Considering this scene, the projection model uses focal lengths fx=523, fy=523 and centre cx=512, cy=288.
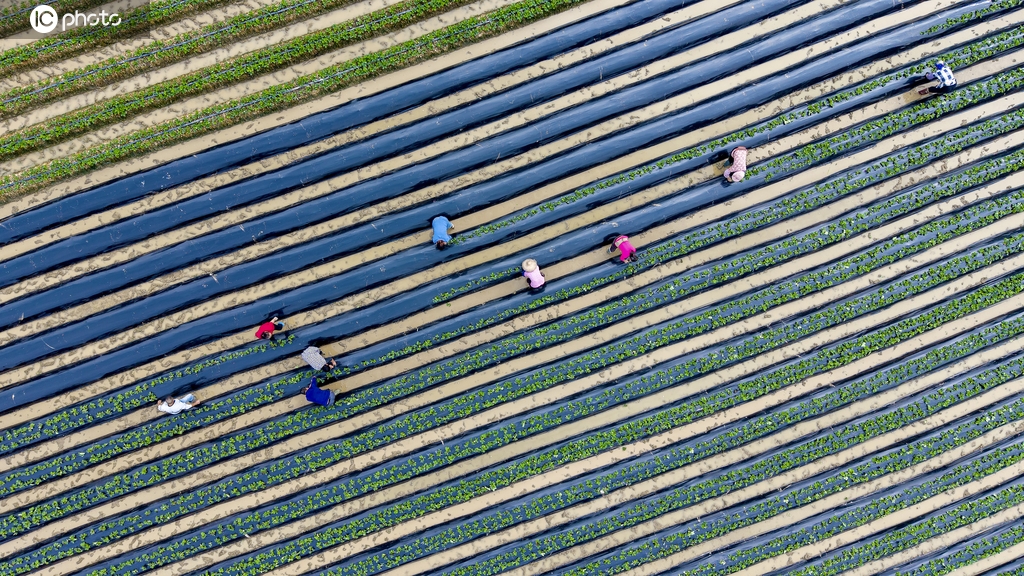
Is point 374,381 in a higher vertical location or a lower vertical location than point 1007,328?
higher

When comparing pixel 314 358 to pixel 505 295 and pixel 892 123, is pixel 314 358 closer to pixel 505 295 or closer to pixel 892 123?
pixel 505 295

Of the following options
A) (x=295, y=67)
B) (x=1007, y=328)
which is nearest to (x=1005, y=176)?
(x=1007, y=328)

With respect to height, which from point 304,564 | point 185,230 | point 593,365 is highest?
point 185,230

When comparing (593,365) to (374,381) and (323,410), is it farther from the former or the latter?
(323,410)

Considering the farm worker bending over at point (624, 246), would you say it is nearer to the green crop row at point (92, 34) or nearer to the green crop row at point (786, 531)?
the green crop row at point (786, 531)

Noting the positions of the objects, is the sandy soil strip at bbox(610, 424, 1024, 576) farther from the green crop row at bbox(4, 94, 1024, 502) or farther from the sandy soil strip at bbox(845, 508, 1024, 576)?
the green crop row at bbox(4, 94, 1024, 502)

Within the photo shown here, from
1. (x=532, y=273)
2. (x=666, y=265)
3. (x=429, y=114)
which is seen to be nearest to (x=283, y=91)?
(x=429, y=114)

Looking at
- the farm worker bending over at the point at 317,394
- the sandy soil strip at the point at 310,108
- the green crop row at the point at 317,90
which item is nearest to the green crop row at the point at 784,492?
the farm worker bending over at the point at 317,394
